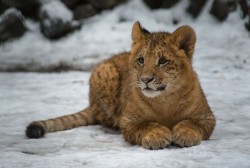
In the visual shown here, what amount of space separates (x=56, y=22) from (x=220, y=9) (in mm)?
3939

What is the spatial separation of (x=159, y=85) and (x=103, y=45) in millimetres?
7138

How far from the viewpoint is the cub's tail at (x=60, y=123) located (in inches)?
232

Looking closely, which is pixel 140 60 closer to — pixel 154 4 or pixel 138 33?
pixel 138 33

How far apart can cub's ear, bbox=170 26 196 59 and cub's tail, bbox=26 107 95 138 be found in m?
1.79

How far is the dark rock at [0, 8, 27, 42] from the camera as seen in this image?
42.4 ft

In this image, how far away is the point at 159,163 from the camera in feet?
14.7

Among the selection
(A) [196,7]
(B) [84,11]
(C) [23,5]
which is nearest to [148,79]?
(A) [196,7]

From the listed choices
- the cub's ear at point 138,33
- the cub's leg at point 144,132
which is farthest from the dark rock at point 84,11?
the cub's leg at point 144,132

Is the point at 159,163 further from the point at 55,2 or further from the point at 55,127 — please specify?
the point at 55,2

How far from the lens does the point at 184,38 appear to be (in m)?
5.49

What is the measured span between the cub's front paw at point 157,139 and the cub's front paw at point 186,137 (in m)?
0.07

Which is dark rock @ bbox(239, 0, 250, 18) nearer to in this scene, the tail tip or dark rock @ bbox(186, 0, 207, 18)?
dark rock @ bbox(186, 0, 207, 18)

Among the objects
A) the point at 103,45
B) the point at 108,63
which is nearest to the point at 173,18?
the point at 103,45

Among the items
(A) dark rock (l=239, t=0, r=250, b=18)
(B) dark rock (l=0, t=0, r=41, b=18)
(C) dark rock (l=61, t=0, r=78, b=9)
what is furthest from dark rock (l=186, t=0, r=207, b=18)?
(B) dark rock (l=0, t=0, r=41, b=18)
